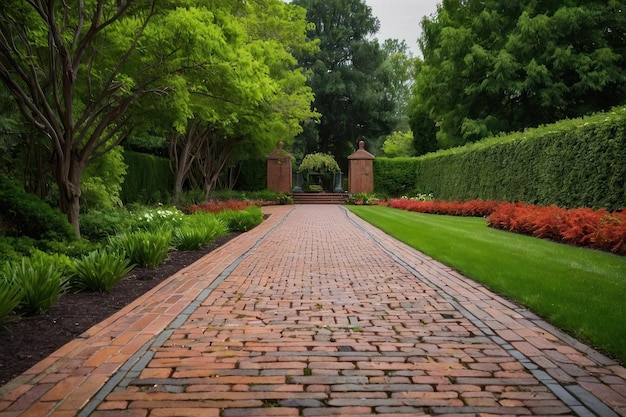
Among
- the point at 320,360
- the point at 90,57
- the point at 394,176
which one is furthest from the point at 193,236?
the point at 394,176

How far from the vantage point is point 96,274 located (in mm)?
4828

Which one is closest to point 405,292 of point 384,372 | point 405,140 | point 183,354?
point 384,372

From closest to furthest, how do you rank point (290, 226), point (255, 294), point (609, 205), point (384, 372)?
point (384, 372), point (255, 294), point (609, 205), point (290, 226)

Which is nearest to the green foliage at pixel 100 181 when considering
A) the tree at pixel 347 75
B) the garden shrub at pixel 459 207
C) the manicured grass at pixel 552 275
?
the manicured grass at pixel 552 275

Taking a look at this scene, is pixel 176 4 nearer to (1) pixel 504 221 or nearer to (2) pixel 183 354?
(2) pixel 183 354

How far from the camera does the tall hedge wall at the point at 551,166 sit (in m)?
9.46

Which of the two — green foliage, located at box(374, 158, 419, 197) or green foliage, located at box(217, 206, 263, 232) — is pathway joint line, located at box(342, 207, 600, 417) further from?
green foliage, located at box(374, 158, 419, 197)

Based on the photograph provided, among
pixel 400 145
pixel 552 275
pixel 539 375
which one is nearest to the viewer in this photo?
pixel 539 375

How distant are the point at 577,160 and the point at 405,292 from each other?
8.37 metres

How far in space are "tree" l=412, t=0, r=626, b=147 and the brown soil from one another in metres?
20.6

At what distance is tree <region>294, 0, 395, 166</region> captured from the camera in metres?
38.3

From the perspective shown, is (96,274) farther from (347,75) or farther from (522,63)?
(347,75)

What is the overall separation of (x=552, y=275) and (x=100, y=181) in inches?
423

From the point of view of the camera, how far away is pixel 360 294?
4.92 metres
